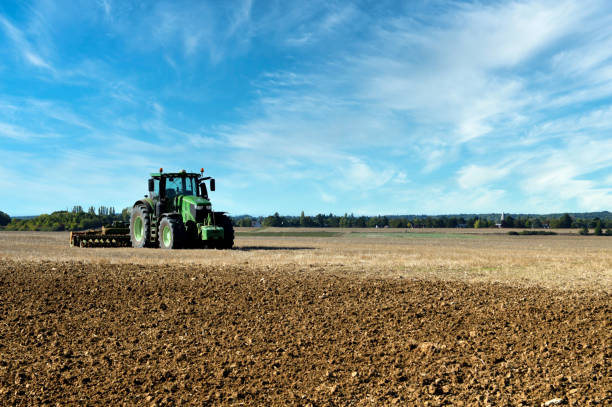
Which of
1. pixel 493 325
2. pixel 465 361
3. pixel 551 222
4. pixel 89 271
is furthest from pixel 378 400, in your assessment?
pixel 551 222

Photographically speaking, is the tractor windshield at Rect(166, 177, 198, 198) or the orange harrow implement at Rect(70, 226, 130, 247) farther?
the orange harrow implement at Rect(70, 226, 130, 247)

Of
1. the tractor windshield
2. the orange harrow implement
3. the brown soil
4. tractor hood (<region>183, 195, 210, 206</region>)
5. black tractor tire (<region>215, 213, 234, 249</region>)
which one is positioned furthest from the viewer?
the orange harrow implement

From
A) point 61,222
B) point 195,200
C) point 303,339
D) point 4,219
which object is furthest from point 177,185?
point 4,219

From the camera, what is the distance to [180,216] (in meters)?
21.5

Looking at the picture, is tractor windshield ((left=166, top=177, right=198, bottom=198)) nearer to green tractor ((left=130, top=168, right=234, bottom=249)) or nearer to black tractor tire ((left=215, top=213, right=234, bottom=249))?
green tractor ((left=130, top=168, right=234, bottom=249))

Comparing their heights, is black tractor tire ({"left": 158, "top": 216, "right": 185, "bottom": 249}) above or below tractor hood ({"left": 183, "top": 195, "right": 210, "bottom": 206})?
below

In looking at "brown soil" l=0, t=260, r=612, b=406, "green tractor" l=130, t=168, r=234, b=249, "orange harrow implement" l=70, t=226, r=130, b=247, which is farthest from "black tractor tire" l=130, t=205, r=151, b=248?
"brown soil" l=0, t=260, r=612, b=406

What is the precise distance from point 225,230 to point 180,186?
3031 mm

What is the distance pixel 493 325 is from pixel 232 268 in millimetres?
7894

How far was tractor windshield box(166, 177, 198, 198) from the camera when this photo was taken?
22.3m

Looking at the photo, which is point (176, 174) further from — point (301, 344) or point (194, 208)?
point (301, 344)

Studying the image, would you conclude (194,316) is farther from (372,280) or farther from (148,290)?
(372,280)

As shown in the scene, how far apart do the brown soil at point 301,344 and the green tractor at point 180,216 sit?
1007 cm

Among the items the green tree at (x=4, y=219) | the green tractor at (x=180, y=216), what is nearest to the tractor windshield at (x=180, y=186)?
the green tractor at (x=180, y=216)
